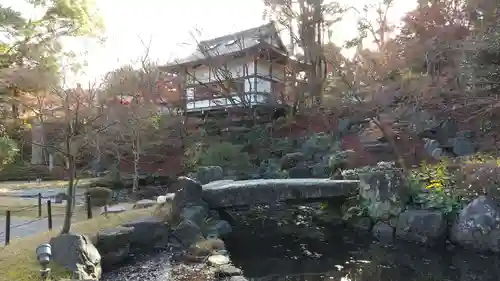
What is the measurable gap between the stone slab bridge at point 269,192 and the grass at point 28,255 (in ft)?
7.65

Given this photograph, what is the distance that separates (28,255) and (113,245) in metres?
1.32

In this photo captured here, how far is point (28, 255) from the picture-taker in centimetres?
556

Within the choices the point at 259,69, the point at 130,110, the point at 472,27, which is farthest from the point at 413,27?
the point at 130,110

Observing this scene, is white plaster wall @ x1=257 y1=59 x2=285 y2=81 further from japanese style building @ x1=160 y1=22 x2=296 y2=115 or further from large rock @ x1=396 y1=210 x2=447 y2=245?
large rock @ x1=396 y1=210 x2=447 y2=245

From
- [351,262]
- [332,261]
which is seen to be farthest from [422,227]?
[332,261]

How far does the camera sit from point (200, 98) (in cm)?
2170

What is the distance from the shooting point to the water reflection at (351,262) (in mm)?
6391

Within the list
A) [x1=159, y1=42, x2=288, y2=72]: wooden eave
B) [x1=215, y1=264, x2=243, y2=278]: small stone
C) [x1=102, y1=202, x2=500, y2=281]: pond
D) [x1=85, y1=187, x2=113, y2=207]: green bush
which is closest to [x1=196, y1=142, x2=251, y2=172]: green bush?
[x1=85, y1=187, x2=113, y2=207]: green bush

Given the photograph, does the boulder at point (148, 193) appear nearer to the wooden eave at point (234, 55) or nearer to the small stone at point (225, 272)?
the small stone at point (225, 272)

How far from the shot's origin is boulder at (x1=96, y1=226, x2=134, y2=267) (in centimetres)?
636

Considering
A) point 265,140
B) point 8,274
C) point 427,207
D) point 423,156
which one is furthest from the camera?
point 265,140

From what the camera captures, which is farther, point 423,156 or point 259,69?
point 259,69

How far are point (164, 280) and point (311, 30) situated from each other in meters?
17.9

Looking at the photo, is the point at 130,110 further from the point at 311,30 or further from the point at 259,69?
the point at 311,30
